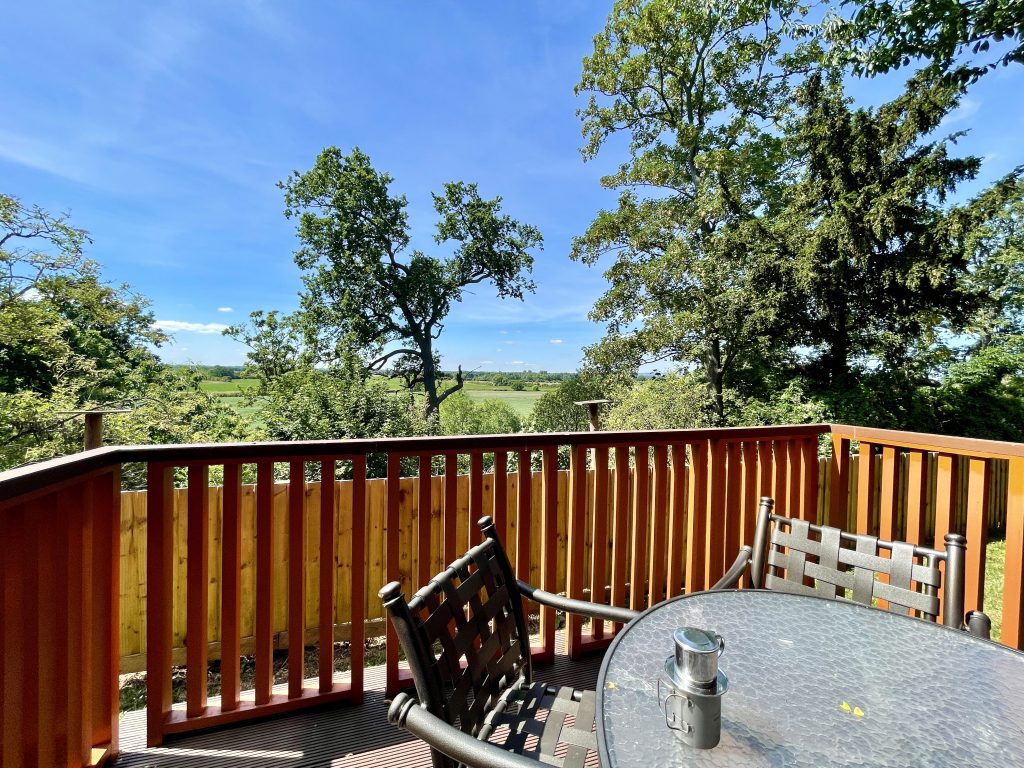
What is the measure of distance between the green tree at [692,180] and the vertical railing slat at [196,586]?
8939 mm

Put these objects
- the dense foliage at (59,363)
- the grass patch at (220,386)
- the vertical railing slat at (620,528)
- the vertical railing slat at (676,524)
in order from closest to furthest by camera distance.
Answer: the vertical railing slat at (620,528) < the vertical railing slat at (676,524) < the dense foliage at (59,363) < the grass patch at (220,386)

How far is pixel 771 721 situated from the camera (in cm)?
85

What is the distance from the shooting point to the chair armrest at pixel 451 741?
2.41 feet

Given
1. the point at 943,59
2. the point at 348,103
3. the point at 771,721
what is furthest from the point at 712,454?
the point at 348,103

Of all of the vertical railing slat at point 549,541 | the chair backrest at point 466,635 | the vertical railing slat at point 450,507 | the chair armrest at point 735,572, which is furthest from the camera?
the vertical railing slat at point 549,541

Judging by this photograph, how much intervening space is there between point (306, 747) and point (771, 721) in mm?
1577

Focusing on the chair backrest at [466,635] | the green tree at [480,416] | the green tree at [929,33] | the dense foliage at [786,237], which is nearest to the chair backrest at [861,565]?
the chair backrest at [466,635]

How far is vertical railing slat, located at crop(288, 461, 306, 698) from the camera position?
5.92 feet

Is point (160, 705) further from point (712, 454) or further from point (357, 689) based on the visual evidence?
point (712, 454)

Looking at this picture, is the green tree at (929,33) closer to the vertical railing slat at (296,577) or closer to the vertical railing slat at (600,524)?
the vertical railing slat at (600,524)

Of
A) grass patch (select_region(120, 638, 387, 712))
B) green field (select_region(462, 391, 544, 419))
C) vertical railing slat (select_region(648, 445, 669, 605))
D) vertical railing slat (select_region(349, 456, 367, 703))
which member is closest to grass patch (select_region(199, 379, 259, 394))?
green field (select_region(462, 391, 544, 419))

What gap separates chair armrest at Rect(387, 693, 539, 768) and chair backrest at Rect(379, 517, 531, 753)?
0.06 metres

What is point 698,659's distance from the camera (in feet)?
2.47

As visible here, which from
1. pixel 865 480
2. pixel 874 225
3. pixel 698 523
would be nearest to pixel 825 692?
pixel 698 523
